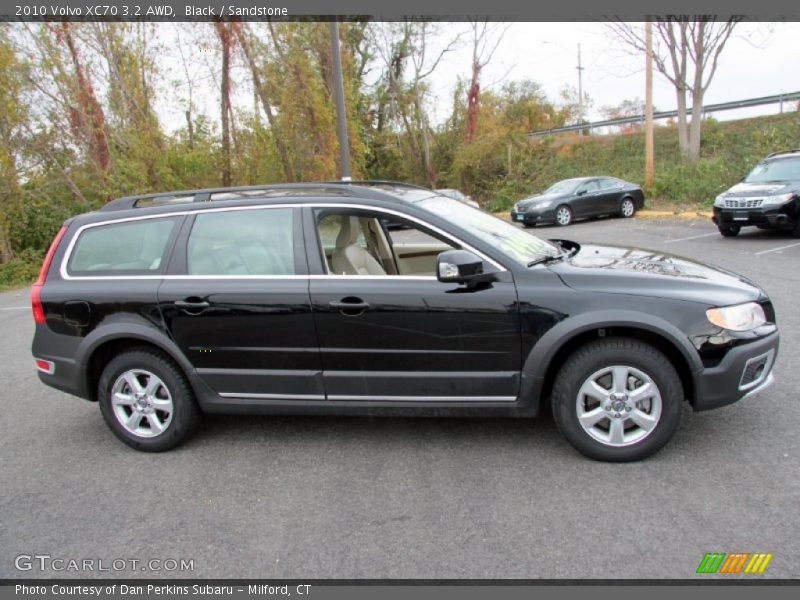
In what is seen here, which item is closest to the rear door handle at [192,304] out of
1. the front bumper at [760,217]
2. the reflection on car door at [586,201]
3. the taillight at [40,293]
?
the taillight at [40,293]

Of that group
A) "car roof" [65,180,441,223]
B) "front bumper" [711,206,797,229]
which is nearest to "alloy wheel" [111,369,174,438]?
"car roof" [65,180,441,223]

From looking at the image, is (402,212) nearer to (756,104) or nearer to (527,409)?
(527,409)

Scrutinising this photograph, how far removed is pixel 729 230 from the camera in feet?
40.0

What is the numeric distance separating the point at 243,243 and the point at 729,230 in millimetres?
11191

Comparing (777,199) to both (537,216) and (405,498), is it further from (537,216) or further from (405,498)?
(405,498)

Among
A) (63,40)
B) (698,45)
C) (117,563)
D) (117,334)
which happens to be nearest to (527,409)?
(117,563)

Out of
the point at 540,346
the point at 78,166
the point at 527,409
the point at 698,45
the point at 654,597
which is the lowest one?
the point at 654,597

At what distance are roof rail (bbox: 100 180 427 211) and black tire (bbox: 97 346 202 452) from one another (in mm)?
1068

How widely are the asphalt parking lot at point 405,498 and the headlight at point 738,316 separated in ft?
2.40

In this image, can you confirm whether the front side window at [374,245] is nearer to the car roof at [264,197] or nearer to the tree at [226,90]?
the car roof at [264,197]

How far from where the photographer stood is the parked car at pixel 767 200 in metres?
11.1

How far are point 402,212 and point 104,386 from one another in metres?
2.30

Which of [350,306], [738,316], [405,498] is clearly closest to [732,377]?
[738,316]

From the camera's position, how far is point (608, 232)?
49.8 feet
